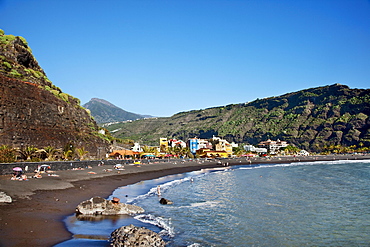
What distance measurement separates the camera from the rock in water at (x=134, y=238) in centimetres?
1123

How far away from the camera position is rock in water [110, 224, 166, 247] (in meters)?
11.2

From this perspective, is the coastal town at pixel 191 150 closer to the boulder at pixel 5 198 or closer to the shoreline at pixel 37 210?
the shoreline at pixel 37 210

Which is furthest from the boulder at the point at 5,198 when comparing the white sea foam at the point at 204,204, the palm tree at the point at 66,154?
the palm tree at the point at 66,154

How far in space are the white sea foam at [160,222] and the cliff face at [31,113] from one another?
77.1 ft

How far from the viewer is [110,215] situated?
16.7 metres

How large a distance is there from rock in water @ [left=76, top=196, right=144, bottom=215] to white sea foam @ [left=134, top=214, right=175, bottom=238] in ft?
3.21

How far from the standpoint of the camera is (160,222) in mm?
16219

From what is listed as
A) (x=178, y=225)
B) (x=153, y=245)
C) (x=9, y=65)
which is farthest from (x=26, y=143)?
(x=153, y=245)

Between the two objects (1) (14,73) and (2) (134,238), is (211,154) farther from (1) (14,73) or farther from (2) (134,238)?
(2) (134,238)

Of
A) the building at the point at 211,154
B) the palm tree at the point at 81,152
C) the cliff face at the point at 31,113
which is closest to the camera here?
the cliff face at the point at 31,113

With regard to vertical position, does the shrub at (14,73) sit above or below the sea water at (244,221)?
above

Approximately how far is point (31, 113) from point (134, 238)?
3278 centimetres

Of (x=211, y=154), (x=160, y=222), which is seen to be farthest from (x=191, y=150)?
(x=160, y=222)

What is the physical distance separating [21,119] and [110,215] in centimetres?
2549
